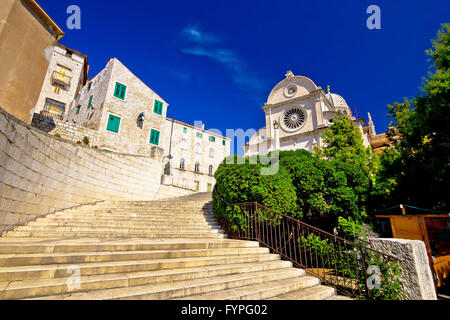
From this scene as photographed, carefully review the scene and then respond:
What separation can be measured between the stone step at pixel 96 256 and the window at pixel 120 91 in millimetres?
15463

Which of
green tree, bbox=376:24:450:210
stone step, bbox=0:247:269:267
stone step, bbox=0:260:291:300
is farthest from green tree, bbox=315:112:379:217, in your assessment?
stone step, bbox=0:260:291:300

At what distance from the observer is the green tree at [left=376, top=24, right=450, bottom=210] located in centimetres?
785

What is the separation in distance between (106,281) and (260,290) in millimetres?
2355

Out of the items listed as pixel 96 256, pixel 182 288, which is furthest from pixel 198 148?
pixel 182 288

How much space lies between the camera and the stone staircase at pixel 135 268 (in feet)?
8.79

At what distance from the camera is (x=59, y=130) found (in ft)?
38.8

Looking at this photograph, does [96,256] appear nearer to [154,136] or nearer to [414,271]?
[414,271]

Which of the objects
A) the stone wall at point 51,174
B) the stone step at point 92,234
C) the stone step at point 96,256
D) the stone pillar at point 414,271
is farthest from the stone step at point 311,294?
the stone wall at point 51,174

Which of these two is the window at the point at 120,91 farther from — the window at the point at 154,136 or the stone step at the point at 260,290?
the stone step at the point at 260,290

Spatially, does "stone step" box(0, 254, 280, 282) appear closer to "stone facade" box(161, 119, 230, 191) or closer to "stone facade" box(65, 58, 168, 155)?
"stone facade" box(65, 58, 168, 155)

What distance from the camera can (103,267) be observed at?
3.16 meters

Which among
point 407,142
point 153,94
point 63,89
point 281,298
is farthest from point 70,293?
point 63,89

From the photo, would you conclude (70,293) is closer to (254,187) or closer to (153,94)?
(254,187)

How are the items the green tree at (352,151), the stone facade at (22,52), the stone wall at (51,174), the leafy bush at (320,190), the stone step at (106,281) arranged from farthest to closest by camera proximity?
the green tree at (352,151) → the leafy bush at (320,190) → the stone facade at (22,52) → the stone wall at (51,174) → the stone step at (106,281)
